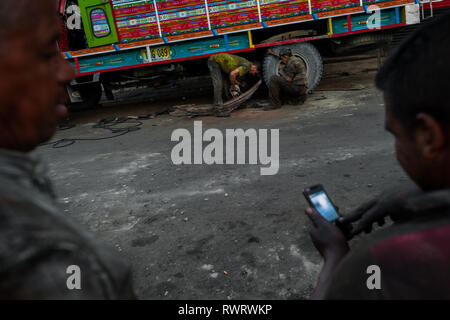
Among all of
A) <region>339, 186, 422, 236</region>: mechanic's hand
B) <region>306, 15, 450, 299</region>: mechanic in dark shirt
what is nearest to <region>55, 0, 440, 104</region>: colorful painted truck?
<region>339, 186, 422, 236</region>: mechanic's hand

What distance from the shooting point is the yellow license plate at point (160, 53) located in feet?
24.5

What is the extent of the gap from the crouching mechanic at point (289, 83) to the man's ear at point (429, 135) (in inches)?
239

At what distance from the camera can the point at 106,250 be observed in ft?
2.01

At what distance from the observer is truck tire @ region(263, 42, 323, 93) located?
7297 millimetres

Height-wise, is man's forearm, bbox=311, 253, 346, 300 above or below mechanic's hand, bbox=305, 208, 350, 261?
below

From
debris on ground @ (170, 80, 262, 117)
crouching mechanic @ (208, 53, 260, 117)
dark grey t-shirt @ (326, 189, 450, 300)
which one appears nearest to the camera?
dark grey t-shirt @ (326, 189, 450, 300)

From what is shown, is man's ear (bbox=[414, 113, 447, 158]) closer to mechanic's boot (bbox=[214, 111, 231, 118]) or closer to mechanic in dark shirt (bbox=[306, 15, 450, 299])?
mechanic in dark shirt (bbox=[306, 15, 450, 299])

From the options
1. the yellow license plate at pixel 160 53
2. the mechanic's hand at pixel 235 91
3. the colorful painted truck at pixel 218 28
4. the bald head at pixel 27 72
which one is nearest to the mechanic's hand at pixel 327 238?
the bald head at pixel 27 72

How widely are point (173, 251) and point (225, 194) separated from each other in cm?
94

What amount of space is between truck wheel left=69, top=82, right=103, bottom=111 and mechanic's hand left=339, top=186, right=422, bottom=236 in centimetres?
910

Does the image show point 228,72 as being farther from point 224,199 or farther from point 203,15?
point 224,199

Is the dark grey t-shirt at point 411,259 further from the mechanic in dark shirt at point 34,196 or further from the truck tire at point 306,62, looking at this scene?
the truck tire at point 306,62
